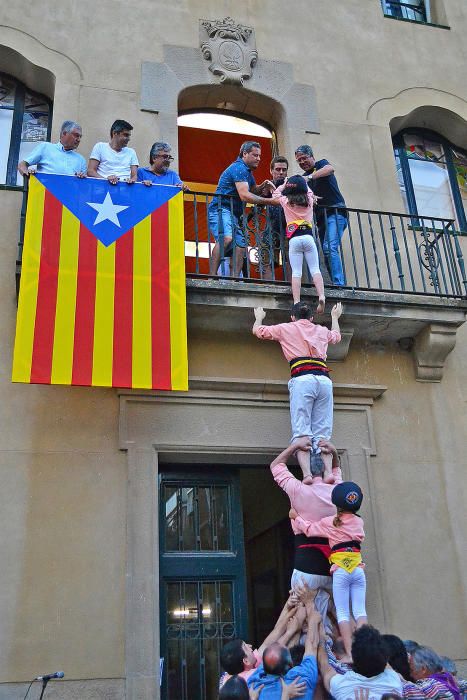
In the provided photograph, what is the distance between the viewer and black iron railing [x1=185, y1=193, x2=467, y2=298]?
27.9 ft

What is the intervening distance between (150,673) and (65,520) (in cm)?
151

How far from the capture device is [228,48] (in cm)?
1000

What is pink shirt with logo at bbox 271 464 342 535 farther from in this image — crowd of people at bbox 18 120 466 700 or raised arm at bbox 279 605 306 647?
raised arm at bbox 279 605 306 647

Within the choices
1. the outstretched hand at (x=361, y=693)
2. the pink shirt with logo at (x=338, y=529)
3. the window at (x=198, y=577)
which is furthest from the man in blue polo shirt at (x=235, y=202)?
the outstretched hand at (x=361, y=693)

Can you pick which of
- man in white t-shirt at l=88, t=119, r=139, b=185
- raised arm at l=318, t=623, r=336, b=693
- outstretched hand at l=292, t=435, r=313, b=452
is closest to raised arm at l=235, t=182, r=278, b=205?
man in white t-shirt at l=88, t=119, r=139, b=185

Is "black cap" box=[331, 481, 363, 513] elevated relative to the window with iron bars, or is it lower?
lower

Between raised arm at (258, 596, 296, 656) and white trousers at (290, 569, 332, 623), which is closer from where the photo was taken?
raised arm at (258, 596, 296, 656)

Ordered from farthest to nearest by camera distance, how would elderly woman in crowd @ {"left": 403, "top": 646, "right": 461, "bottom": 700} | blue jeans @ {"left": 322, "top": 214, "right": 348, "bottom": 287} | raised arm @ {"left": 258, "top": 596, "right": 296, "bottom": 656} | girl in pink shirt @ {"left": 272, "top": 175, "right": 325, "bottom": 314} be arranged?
blue jeans @ {"left": 322, "top": 214, "right": 348, "bottom": 287}, girl in pink shirt @ {"left": 272, "top": 175, "right": 325, "bottom": 314}, raised arm @ {"left": 258, "top": 596, "right": 296, "bottom": 656}, elderly woman in crowd @ {"left": 403, "top": 646, "right": 461, "bottom": 700}

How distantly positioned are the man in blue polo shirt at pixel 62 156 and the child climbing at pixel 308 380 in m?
2.61

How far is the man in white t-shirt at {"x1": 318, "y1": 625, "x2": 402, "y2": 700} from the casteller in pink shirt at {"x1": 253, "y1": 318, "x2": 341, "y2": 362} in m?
3.12

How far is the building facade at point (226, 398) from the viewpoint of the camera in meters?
6.83

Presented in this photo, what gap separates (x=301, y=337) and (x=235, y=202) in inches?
91.7

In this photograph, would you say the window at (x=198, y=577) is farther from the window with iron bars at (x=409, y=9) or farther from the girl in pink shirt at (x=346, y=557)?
the window with iron bars at (x=409, y=9)

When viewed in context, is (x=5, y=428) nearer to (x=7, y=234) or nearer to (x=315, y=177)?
(x=7, y=234)
